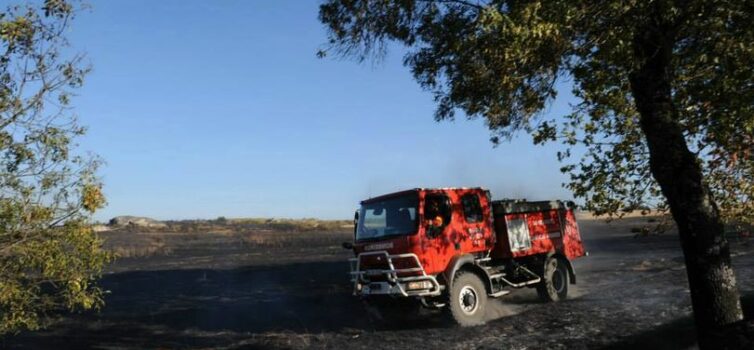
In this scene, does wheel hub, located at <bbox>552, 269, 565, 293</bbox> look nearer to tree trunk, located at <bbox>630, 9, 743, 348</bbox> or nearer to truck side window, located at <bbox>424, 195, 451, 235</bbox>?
truck side window, located at <bbox>424, 195, 451, 235</bbox>

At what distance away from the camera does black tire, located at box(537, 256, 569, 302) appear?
1438cm

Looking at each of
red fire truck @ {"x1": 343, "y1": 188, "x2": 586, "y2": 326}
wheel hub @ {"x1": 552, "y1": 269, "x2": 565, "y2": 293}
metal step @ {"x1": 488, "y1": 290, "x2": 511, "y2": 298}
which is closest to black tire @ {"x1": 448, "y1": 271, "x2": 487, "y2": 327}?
red fire truck @ {"x1": 343, "y1": 188, "x2": 586, "y2": 326}

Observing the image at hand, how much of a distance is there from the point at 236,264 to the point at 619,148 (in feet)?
74.4

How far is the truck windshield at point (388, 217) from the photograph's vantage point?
1229 cm

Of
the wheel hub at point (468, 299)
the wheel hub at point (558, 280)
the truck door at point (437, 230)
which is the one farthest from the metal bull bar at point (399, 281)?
the wheel hub at point (558, 280)

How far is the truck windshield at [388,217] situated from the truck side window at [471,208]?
1.23 meters

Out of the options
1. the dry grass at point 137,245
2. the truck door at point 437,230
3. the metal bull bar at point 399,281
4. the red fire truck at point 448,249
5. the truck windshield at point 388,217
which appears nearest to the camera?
the metal bull bar at point 399,281

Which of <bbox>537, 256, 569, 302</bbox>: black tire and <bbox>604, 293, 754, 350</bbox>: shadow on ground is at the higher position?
<bbox>537, 256, 569, 302</bbox>: black tire

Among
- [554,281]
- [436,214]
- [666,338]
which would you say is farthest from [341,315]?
[666,338]

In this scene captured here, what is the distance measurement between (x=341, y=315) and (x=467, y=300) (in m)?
3.54

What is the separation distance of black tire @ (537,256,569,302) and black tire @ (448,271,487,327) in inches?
91.4

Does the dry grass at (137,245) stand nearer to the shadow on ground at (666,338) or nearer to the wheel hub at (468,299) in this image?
the wheel hub at (468,299)

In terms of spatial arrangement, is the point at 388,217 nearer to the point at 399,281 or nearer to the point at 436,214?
the point at 436,214

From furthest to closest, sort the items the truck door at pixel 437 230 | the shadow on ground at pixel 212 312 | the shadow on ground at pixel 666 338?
1. the shadow on ground at pixel 212 312
2. the truck door at pixel 437 230
3. the shadow on ground at pixel 666 338
